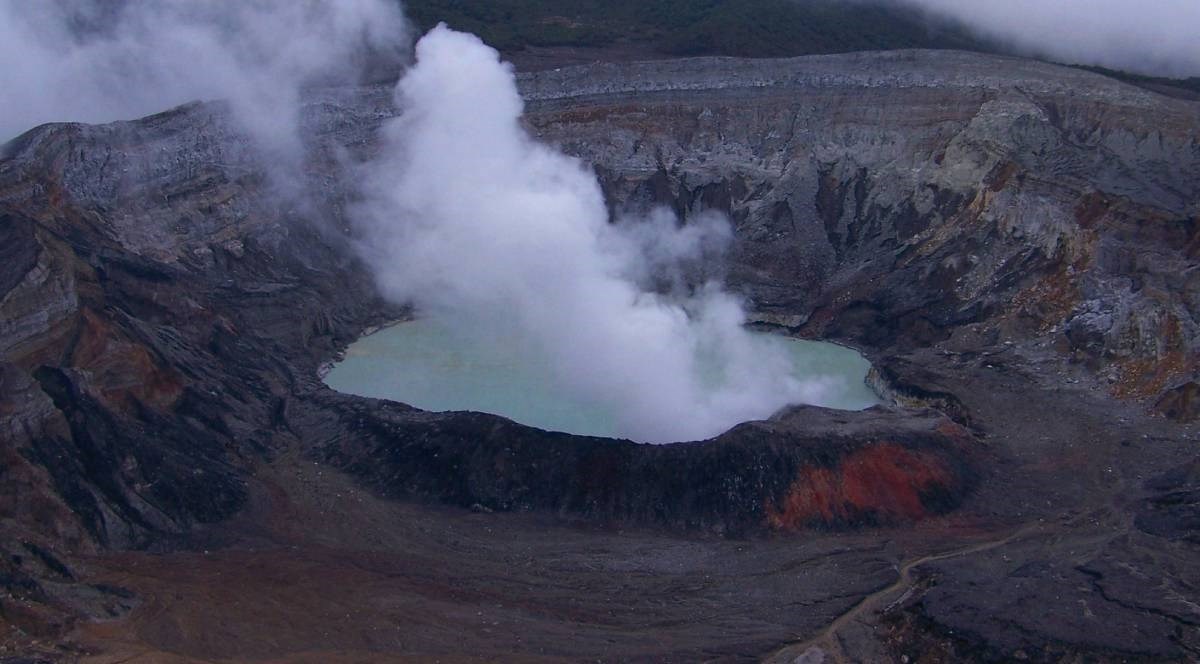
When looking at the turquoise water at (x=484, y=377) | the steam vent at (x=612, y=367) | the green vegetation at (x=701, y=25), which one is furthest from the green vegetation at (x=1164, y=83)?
the turquoise water at (x=484, y=377)

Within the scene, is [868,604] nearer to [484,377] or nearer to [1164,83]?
[484,377]

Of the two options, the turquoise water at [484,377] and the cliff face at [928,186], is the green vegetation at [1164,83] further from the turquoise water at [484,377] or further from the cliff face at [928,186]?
the turquoise water at [484,377]

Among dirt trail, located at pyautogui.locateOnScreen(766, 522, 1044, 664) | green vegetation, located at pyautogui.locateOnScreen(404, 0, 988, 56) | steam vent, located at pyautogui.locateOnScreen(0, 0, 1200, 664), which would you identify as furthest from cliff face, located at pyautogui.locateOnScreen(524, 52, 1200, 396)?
dirt trail, located at pyautogui.locateOnScreen(766, 522, 1044, 664)

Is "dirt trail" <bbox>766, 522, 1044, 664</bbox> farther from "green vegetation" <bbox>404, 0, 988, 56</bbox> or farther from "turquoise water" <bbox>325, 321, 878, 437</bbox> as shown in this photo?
"green vegetation" <bbox>404, 0, 988, 56</bbox>

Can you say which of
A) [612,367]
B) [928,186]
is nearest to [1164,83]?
[928,186]

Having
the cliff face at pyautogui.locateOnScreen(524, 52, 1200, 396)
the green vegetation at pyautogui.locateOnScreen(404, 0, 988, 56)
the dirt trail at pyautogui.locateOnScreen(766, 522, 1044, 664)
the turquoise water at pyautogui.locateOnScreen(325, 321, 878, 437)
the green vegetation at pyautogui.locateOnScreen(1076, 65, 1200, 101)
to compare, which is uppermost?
the green vegetation at pyautogui.locateOnScreen(404, 0, 988, 56)

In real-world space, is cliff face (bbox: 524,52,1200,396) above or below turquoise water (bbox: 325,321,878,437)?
above
